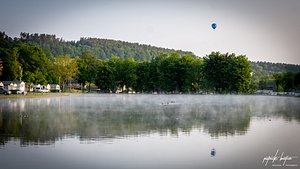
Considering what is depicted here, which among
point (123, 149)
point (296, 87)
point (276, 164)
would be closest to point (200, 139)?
point (123, 149)

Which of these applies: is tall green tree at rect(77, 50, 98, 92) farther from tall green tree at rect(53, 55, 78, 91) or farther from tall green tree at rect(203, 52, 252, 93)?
tall green tree at rect(203, 52, 252, 93)

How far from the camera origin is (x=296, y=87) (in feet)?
458

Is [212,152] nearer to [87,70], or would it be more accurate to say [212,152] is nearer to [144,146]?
[144,146]

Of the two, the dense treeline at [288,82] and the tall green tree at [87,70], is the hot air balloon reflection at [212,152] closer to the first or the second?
the tall green tree at [87,70]

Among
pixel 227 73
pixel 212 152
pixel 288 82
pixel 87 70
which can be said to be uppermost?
pixel 87 70

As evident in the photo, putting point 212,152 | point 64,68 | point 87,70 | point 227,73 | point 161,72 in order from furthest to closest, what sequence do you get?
point 87,70, point 161,72, point 64,68, point 227,73, point 212,152

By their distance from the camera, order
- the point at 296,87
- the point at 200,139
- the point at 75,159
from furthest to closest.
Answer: the point at 296,87
the point at 200,139
the point at 75,159

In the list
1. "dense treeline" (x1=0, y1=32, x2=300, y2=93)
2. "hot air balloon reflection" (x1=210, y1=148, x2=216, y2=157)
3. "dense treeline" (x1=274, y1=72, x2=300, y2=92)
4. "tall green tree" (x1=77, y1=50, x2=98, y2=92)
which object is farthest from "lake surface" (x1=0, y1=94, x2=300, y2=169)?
"dense treeline" (x1=274, y1=72, x2=300, y2=92)

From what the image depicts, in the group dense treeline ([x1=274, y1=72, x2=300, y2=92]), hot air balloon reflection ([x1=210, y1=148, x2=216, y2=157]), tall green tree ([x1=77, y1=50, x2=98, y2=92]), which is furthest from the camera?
dense treeline ([x1=274, y1=72, x2=300, y2=92])

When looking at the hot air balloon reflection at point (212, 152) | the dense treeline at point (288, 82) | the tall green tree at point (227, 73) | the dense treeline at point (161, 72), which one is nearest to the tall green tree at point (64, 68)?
the dense treeline at point (161, 72)

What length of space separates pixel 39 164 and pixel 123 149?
387 centimetres

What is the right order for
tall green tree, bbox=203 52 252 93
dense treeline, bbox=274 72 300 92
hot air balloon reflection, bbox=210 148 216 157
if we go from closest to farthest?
hot air balloon reflection, bbox=210 148 216 157 < tall green tree, bbox=203 52 252 93 < dense treeline, bbox=274 72 300 92

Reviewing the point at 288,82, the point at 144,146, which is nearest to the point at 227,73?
the point at 288,82

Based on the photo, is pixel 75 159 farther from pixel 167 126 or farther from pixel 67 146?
pixel 167 126
